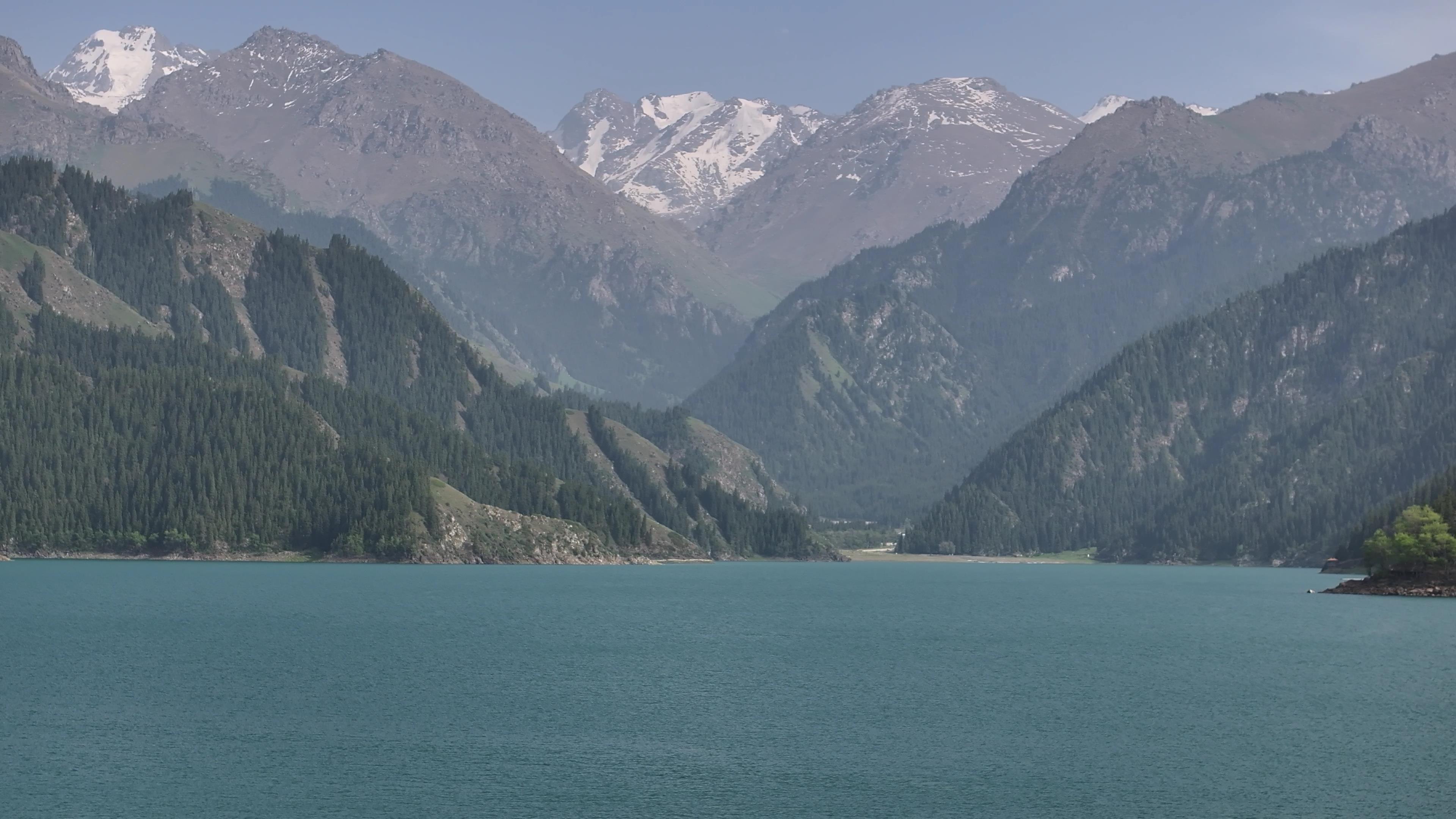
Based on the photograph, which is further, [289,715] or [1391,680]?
[1391,680]

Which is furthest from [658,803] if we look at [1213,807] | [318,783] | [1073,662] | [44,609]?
[44,609]

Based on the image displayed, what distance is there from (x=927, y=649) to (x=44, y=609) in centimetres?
9298

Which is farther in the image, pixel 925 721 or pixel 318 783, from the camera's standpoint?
pixel 925 721

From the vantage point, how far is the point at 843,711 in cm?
11619

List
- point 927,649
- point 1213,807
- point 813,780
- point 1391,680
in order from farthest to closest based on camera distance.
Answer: point 927,649
point 1391,680
point 813,780
point 1213,807

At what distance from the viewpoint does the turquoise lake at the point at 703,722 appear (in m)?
87.9

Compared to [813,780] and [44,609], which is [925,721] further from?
[44,609]

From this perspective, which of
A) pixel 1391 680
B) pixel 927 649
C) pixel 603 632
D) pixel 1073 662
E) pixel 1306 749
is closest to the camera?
pixel 1306 749

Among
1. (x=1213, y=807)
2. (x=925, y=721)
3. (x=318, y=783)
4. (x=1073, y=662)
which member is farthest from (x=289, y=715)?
(x=1073, y=662)

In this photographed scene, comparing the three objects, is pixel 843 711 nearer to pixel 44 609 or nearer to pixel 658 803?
pixel 658 803

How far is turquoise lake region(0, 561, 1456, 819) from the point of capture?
3460 inches

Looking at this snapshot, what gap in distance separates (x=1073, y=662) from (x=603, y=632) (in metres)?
47.7

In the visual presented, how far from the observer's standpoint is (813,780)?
304 ft

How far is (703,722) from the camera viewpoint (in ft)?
364
